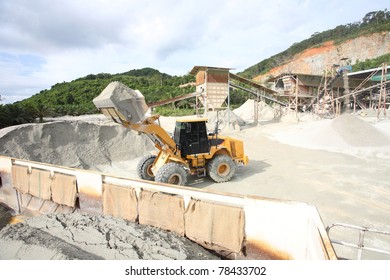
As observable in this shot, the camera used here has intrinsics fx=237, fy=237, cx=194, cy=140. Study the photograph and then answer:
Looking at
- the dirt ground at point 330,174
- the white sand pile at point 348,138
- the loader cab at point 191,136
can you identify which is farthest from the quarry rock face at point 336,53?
the loader cab at point 191,136

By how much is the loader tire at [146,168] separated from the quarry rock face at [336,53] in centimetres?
4306

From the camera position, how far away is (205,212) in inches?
155

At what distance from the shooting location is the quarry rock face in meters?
43.8

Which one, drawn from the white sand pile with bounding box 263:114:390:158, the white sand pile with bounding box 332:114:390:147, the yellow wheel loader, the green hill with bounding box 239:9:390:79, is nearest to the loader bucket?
the yellow wheel loader

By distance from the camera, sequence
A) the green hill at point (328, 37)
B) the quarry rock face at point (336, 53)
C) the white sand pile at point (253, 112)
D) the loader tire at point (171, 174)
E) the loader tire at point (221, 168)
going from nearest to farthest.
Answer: the loader tire at point (171, 174), the loader tire at point (221, 168), the white sand pile at point (253, 112), the quarry rock face at point (336, 53), the green hill at point (328, 37)

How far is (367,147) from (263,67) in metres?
67.4

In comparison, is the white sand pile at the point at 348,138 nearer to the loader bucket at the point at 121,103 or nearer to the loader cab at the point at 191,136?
the loader cab at the point at 191,136

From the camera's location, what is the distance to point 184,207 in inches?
165

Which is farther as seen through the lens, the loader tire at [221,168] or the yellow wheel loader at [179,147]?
the loader tire at [221,168]

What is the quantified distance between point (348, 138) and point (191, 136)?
9.83 metres

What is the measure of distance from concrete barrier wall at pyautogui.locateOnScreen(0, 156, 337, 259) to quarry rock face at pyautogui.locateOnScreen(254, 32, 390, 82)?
45.3m

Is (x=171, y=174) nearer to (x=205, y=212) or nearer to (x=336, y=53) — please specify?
(x=205, y=212)

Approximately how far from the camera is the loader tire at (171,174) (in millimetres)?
6496

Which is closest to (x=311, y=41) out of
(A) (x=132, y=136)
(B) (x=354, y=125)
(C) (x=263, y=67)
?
(C) (x=263, y=67)
